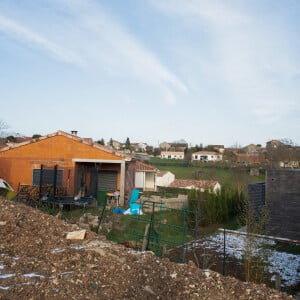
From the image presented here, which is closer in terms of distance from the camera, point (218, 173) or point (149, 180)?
point (149, 180)

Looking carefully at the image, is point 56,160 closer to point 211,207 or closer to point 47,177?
point 47,177

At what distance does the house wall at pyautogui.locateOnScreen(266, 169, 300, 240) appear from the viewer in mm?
12273

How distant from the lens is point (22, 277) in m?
5.21

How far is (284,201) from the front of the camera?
12.5 meters

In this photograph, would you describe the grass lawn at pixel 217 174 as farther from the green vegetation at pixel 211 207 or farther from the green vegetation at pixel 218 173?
the green vegetation at pixel 211 207

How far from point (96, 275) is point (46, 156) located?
1547 centimetres

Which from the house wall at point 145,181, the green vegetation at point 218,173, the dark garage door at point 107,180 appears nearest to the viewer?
the dark garage door at point 107,180

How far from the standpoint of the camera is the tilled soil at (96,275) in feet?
15.9

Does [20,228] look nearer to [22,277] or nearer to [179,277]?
[22,277]

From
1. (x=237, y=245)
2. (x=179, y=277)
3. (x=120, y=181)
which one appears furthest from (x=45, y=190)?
(x=179, y=277)

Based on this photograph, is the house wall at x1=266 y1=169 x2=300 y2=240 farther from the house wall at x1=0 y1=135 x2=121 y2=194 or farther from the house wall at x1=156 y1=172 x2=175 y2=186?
the house wall at x1=156 y1=172 x2=175 y2=186

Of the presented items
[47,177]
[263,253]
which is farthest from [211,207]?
[47,177]

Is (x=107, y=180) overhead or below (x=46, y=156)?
below

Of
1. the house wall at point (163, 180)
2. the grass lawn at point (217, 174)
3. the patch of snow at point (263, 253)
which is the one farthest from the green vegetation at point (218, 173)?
the patch of snow at point (263, 253)
